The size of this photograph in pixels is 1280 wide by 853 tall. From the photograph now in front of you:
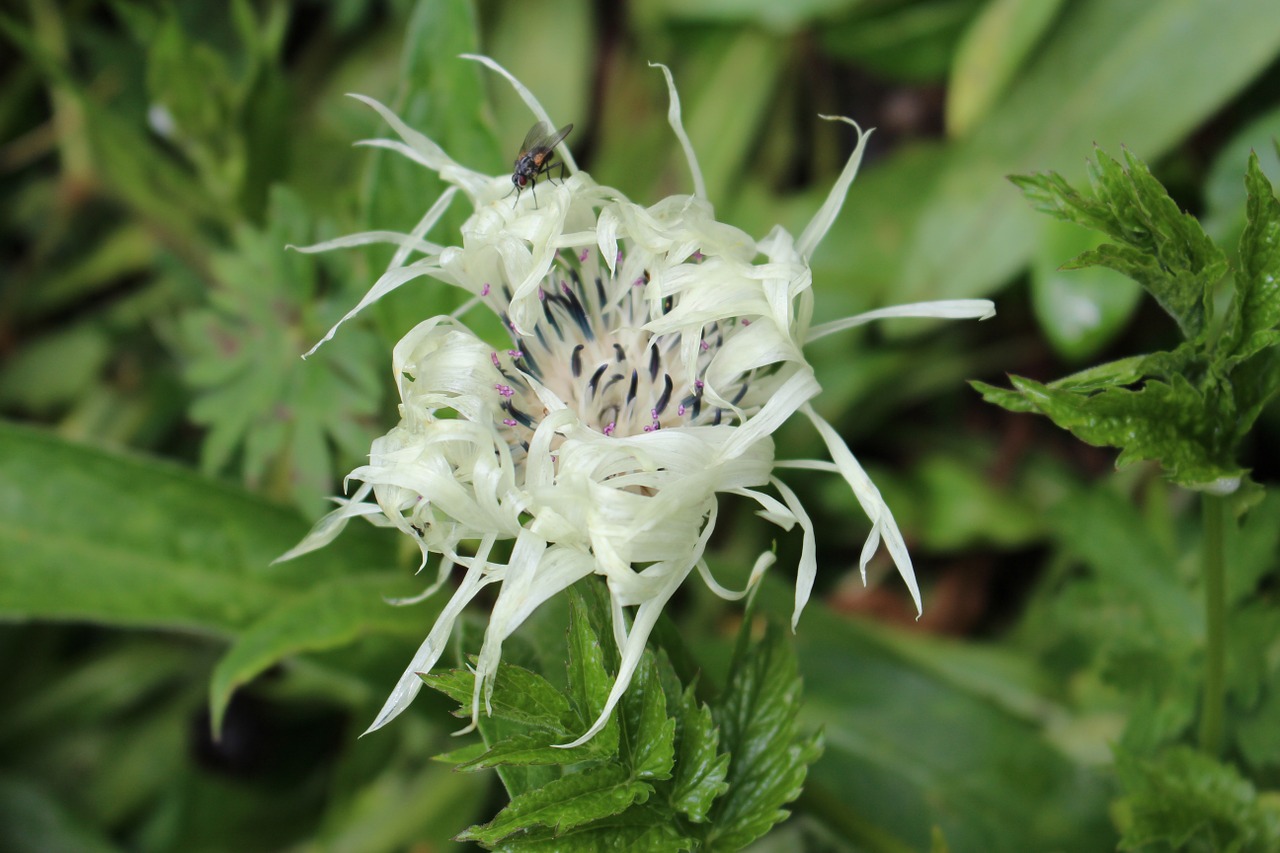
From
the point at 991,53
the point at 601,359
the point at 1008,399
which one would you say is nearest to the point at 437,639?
the point at 601,359

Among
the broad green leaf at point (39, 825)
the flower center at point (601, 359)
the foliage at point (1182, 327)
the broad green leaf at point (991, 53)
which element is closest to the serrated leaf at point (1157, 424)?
the foliage at point (1182, 327)

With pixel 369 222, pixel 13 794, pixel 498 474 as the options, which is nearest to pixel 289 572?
pixel 369 222

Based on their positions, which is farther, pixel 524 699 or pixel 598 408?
pixel 598 408

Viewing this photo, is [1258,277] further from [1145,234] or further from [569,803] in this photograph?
[569,803]

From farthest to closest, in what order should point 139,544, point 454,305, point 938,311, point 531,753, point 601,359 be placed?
point 139,544
point 454,305
point 601,359
point 938,311
point 531,753

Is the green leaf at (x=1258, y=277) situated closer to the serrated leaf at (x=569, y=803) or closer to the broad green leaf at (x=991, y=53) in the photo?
the serrated leaf at (x=569, y=803)

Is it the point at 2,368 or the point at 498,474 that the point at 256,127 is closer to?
the point at 2,368

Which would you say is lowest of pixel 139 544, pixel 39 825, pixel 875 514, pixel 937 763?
pixel 39 825

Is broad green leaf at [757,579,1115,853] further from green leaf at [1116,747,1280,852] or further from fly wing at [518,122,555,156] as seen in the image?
fly wing at [518,122,555,156]
